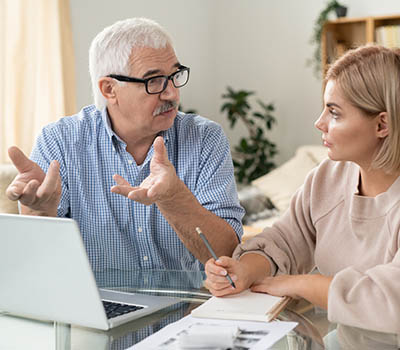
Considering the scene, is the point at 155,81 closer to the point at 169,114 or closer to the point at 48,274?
the point at 169,114

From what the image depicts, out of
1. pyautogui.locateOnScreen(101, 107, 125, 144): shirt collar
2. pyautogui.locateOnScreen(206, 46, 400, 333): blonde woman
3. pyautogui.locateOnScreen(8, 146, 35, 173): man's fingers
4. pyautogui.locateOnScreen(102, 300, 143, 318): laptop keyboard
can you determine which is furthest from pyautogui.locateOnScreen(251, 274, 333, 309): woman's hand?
pyautogui.locateOnScreen(101, 107, 125, 144): shirt collar

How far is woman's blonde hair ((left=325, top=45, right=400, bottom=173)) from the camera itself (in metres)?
1.26

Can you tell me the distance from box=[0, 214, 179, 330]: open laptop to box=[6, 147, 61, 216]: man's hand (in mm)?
393

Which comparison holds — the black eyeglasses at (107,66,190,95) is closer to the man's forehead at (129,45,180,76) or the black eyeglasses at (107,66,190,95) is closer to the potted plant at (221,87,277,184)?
the man's forehead at (129,45,180,76)

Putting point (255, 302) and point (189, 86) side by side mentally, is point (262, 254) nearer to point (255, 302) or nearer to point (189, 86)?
point (255, 302)

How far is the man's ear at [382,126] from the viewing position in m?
1.28

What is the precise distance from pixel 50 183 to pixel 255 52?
3762 millimetres

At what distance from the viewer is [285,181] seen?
4.04 metres

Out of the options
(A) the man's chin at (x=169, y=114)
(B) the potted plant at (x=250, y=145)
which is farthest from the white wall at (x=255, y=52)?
(A) the man's chin at (x=169, y=114)

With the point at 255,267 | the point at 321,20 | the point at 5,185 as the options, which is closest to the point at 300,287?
the point at 255,267

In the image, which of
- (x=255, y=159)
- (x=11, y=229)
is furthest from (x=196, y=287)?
(x=255, y=159)

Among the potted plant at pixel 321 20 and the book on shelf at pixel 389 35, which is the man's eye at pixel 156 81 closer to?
the book on shelf at pixel 389 35

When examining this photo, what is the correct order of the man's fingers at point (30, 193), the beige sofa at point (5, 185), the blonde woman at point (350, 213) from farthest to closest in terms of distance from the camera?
the beige sofa at point (5, 185) < the man's fingers at point (30, 193) < the blonde woman at point (350, 213)

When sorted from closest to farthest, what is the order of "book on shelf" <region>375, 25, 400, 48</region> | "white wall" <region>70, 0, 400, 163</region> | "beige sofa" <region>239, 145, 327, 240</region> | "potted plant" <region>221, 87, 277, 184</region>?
"beige sofa" <region>239, 145, 327, 240</region> < "book on shelf" <region>375, 25, 400, 48</region> < "potted plant" <region>221, 87, 277, 184</region> < "white wall" <region>70, 0, 400, 163</region>
